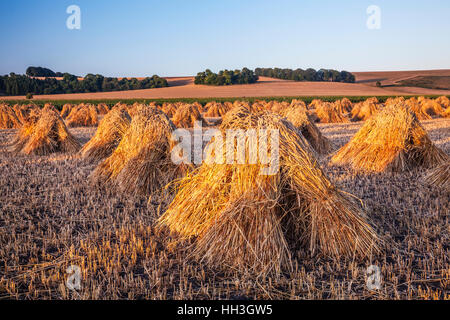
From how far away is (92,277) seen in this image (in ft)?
9.78

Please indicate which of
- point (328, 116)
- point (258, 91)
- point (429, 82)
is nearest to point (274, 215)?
point (328, 116)

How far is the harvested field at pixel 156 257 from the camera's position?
2783mm

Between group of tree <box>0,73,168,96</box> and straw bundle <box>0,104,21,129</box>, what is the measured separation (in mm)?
46276

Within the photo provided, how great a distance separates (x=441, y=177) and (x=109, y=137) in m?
7.03

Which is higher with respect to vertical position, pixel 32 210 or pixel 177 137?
pixel 177 137

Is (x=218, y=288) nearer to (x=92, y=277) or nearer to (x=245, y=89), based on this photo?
(x=92, y=277)

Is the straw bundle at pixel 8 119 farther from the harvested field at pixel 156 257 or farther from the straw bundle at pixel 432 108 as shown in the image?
the straw bundle at pixel 432 108

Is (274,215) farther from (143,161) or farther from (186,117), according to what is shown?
(186,117)

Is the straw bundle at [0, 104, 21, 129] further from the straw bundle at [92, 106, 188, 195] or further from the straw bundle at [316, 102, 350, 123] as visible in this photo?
the straw bundle at [316, 102, 350, 123]

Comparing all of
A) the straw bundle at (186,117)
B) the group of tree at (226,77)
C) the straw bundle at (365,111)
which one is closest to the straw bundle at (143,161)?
the straw bundle at (186,117)

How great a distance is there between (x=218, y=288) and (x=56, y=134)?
8.79 metres

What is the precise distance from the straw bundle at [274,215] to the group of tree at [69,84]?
207ft

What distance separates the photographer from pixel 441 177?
18.5ft
